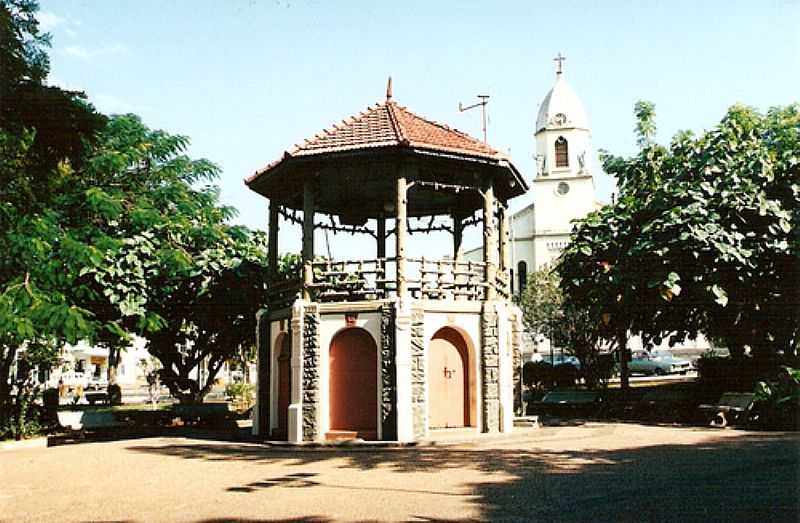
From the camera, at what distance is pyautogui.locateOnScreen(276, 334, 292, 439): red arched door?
19.3m

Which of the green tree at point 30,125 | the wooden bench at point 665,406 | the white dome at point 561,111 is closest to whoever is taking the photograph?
the green tree at point 30,125

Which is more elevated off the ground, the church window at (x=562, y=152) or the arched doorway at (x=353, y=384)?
the church window at (x=562, y=152)

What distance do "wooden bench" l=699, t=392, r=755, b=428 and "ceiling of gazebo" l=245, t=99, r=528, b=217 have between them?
8.26m

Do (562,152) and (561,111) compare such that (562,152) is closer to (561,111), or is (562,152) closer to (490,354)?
(561,111)

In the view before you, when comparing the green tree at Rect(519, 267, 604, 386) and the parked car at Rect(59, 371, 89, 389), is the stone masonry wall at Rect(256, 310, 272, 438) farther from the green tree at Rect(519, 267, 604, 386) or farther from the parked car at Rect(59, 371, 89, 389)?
the parked car at Rect(59, 371, 89, 389)

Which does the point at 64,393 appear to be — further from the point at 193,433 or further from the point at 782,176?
the point at 782,176

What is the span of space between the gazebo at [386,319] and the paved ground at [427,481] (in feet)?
4.82

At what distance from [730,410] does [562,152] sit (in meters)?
40.6

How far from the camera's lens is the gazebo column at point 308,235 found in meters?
18.8

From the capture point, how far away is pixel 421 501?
10.5 meters

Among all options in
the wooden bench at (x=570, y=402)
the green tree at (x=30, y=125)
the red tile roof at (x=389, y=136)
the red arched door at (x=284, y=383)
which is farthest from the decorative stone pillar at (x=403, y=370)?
the wooden bench at (x=570, y=402)

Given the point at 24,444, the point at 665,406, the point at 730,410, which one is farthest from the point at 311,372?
the point at 665,406

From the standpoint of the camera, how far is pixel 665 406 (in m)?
25.3

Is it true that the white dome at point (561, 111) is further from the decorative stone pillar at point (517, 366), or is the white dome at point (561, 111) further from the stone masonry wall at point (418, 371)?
the stone masonry wall at point (418, 371)
